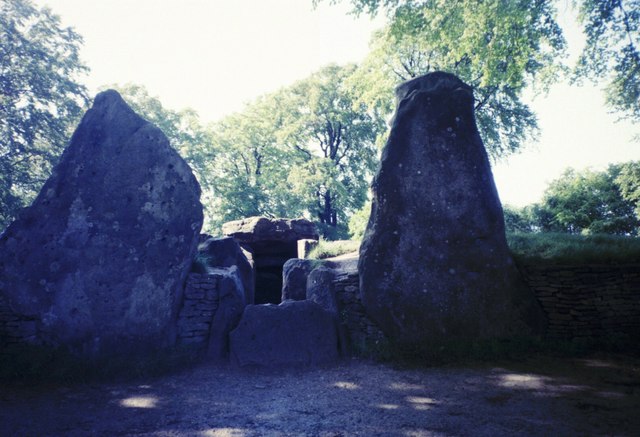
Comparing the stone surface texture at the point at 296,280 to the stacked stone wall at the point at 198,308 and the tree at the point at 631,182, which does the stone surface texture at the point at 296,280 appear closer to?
the stacked stone wall at the point at 198,308

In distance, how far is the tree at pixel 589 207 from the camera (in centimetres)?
1822

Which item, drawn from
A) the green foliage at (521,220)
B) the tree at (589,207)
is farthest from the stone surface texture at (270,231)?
the tree at (589,207)

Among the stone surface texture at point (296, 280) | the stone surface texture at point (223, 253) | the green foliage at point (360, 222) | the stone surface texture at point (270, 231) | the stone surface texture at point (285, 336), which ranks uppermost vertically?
the green foliage at point (360, 222)

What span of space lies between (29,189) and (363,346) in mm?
16191

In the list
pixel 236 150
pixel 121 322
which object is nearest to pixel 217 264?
pixel 121 322

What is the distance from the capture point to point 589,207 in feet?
62.4

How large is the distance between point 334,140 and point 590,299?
20.3 m

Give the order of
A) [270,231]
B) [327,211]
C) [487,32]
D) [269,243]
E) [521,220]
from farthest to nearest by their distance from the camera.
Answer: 1. [327,211]
2. [521,220]
3. [269,243]
4. [270,231]
5. [487,32]

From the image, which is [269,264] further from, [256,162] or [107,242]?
[256,162]

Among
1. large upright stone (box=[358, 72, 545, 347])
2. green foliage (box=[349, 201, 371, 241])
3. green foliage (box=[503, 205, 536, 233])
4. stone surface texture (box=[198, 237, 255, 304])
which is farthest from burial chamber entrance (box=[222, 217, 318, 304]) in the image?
green foliage (box=[503, 205, 536, 233])

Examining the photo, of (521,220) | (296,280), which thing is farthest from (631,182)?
(296,280)

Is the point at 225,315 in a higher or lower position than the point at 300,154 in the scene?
lower

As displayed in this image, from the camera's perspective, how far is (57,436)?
3406 mm

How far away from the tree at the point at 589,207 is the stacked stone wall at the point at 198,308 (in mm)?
18585
